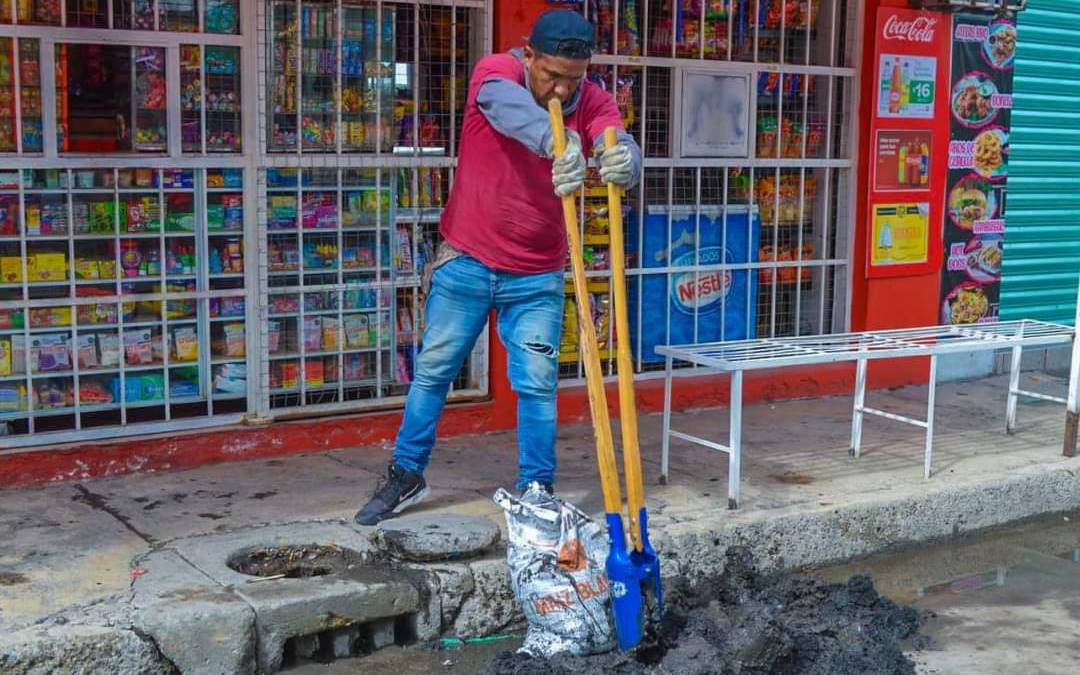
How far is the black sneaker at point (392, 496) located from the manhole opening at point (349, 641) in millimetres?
594

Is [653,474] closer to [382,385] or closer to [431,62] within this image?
[382,385]

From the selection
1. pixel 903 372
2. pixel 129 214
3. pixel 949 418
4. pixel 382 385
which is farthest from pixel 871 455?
pixel 129 214

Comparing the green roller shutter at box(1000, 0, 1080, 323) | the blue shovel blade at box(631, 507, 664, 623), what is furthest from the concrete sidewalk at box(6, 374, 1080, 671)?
the green roller shutter at box(1000, 0, 1080, 323)

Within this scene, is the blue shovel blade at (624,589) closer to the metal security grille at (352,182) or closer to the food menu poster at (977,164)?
the metal security grille at (352,182)

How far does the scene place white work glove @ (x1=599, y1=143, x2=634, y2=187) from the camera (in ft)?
14.1

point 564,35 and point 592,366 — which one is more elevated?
point 564,35

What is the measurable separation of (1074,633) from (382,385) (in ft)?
11.1

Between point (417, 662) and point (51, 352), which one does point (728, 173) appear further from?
point (417, 662)

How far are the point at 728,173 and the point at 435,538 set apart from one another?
3624 mm

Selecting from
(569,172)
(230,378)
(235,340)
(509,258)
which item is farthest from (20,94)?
(569,172)

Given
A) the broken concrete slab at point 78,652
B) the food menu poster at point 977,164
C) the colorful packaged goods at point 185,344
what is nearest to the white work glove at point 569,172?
the broken concrete slab at point 78,652

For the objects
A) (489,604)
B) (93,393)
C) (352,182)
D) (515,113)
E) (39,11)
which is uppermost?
(39,11)

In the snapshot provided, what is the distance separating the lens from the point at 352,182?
6508mm

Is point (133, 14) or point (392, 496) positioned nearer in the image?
point (392, 496)
